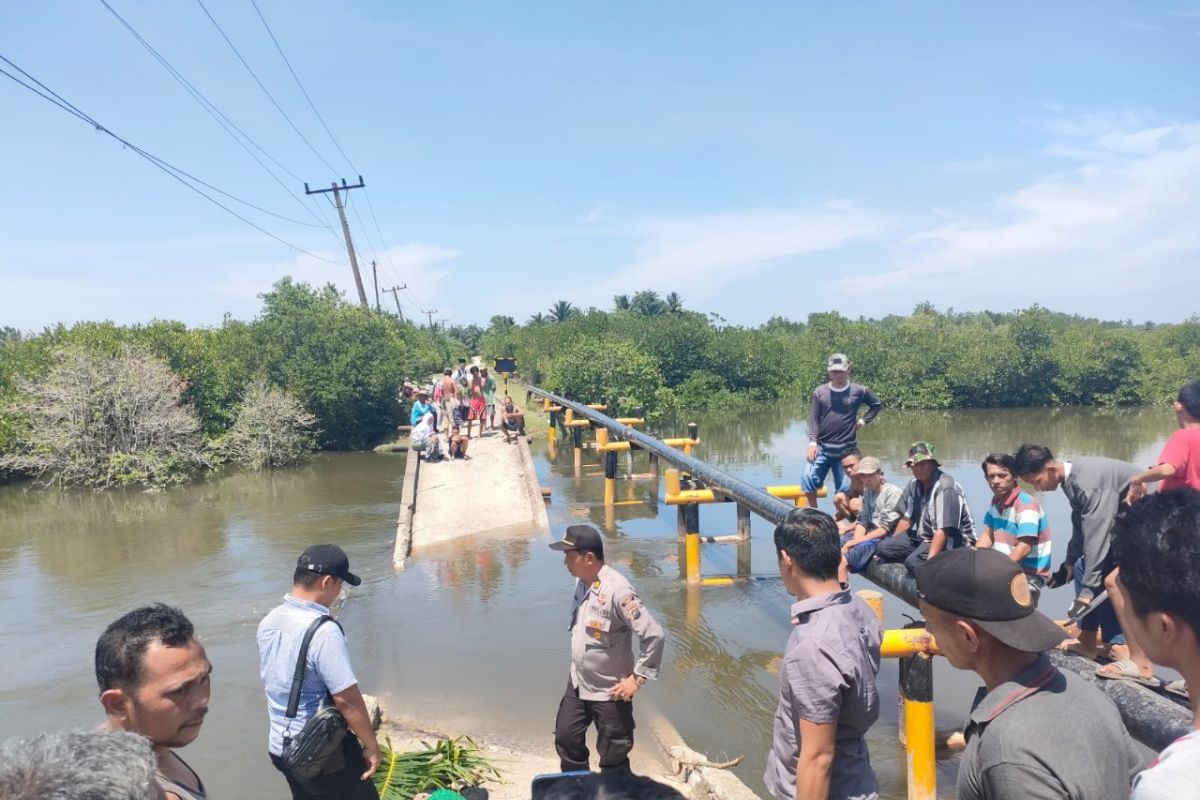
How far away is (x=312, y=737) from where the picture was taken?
308cm

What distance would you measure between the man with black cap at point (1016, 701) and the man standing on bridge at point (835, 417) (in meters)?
5.68

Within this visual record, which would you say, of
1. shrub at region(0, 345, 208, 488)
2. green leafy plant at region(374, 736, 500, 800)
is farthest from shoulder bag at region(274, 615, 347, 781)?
shrub at region(0, 345, 208, 488)

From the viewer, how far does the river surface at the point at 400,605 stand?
19.6ft

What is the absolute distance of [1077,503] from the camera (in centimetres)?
459

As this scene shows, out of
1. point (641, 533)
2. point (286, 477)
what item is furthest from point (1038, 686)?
point (286, 477)

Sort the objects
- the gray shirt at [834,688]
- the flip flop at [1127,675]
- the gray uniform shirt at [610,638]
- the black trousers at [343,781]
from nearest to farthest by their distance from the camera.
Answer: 1. the gray shirt at [834,688]
2. the black trousers at [343,781]
3. the flip flop at [1127,675]
4. the gray uniform shirt at [610,638]

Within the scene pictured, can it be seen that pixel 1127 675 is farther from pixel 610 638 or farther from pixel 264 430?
pixel 264 430

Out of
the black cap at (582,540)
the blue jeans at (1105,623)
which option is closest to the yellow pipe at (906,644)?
the blue jeans at (1105,623)

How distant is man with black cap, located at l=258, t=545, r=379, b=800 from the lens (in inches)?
123

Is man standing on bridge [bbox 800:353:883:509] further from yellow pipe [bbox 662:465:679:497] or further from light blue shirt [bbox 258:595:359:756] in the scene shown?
light blue shirt [bbox 258:595:359:756]

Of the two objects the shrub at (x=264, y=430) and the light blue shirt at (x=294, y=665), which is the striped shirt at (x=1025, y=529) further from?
the shrub at (x=264, y=430)

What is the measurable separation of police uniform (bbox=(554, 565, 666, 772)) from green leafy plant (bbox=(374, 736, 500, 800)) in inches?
34.3

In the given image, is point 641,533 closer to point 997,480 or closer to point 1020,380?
point 997,480

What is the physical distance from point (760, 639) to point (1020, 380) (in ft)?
94.8
